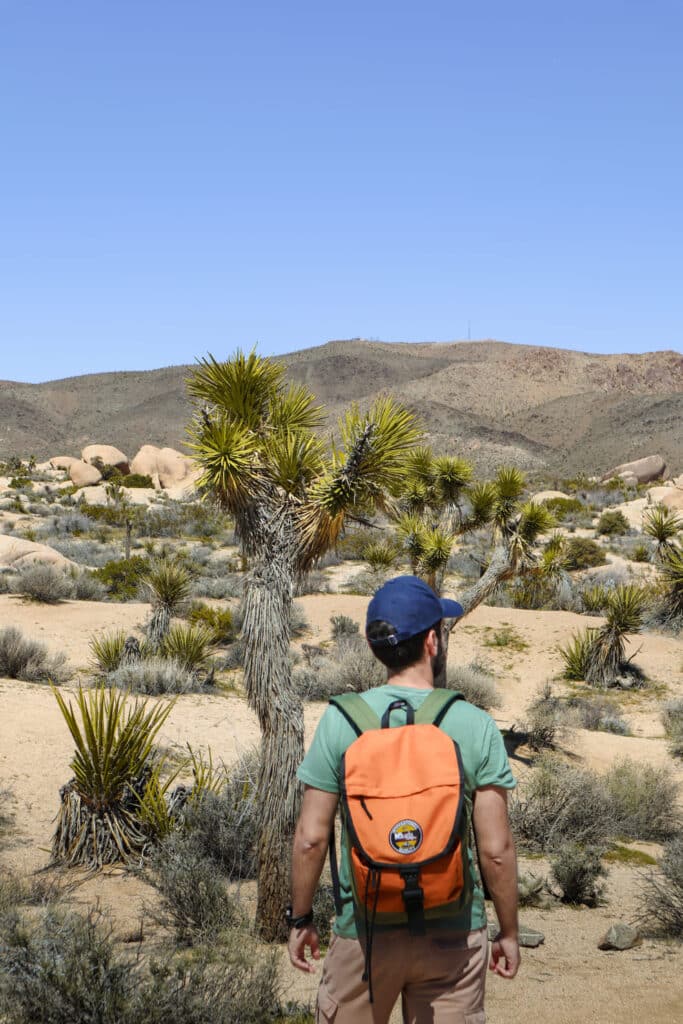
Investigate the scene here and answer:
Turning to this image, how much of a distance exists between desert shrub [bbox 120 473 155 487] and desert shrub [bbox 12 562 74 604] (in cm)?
3095

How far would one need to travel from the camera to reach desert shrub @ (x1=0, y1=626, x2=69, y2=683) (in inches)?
533

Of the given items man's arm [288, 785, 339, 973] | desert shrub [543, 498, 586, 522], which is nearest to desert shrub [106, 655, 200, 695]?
man's arm [288, 785, 339, 973]

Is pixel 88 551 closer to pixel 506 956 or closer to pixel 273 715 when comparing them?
pixel 273 715

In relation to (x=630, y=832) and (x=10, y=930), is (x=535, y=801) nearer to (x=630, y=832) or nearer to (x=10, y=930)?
(x=630, y=832)

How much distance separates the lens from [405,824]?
7.91 feet

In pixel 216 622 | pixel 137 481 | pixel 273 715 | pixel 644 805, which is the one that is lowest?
pixel 644 805

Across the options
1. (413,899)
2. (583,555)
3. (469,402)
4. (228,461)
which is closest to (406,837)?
(413,899)

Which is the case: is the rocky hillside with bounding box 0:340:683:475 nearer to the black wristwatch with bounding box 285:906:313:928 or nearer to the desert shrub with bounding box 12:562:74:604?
the desert shrub with bounding box 12:562:74:604

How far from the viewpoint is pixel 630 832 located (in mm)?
9508

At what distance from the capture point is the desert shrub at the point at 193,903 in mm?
5887

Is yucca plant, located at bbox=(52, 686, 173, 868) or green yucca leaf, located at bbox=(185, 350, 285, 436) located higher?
green yucca leaf, located at bbox=(185, 350, 285, 436)

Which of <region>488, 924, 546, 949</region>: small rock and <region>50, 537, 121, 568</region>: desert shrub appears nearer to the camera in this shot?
<region>488, 924, 546, 949</region>: small rock

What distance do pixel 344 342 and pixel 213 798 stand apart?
12271 centimetres

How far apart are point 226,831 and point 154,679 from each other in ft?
20.9
